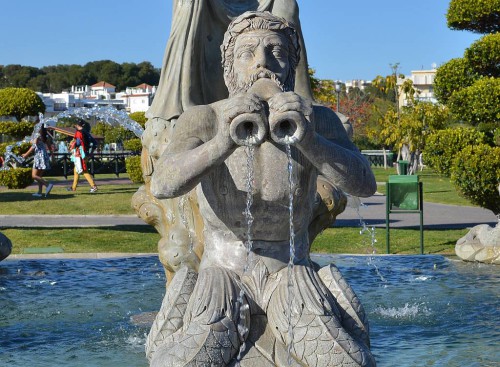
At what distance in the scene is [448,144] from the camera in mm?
12852

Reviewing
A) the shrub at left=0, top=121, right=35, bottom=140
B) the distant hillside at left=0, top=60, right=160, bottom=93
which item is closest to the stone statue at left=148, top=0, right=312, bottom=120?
the shrub at left=0, top=121, right=35, bottom=140

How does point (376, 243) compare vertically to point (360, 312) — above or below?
below

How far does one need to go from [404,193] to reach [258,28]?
8.38 meters

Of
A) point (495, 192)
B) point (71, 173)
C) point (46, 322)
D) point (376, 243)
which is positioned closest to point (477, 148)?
point (495, 192)

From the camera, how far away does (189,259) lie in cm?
602

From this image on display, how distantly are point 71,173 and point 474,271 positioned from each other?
84.0 ft

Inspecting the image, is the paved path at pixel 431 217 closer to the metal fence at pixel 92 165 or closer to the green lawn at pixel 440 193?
the green lawn at pixel 440 193

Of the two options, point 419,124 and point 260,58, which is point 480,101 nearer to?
point 260,58

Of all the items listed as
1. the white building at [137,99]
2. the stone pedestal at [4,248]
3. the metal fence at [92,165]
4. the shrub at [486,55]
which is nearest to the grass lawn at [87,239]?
the stone pedestal at [4,248]

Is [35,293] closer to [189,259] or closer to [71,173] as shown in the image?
[189,259]

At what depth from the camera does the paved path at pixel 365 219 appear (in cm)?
1527

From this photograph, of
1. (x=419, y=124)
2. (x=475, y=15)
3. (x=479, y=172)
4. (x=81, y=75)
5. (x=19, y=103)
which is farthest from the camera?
(x=81, y=75)

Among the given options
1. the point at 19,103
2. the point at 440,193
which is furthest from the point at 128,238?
the point at 19,103

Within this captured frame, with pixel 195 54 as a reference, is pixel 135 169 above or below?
below
